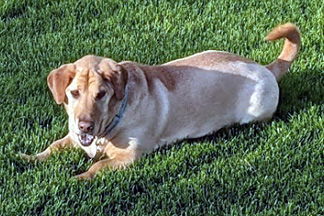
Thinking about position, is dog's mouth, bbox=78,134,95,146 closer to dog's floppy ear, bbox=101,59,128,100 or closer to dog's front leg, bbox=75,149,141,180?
dog's front leg, bbox=75,149,141,180

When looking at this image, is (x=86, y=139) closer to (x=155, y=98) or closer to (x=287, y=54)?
(x=155, y=98)

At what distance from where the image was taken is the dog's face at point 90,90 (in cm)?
449

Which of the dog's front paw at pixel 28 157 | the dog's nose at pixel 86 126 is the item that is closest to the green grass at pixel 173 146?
the dog's front paw at pixel 28 157

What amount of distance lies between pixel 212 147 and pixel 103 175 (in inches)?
28.1

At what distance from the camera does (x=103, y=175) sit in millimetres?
4602

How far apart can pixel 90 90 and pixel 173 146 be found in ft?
2.33

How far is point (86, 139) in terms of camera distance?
4660 millimetres

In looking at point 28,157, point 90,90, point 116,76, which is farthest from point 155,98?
point 28,157

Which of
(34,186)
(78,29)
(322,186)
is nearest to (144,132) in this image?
(34,186)

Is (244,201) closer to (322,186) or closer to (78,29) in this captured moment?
(322,186)

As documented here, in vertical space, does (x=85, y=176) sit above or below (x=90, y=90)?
below

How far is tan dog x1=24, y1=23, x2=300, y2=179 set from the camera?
4.54 meters

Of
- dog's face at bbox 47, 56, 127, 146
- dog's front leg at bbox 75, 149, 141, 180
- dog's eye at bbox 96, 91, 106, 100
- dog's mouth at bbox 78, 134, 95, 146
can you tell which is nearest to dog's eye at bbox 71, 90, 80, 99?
dog's face at bbox 47, 56, 127, 146

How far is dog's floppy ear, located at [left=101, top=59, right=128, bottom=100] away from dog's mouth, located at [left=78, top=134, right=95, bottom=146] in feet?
0.89
